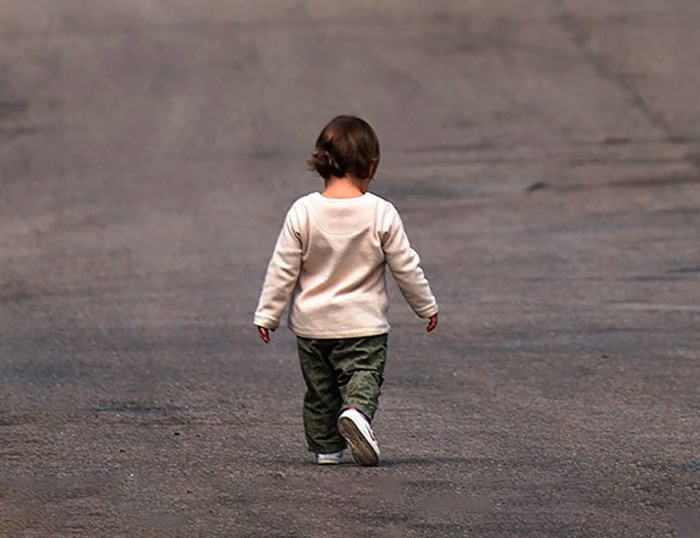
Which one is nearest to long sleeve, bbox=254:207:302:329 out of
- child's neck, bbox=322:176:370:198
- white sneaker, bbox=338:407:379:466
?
child's neck, bbox=322:176:370:198

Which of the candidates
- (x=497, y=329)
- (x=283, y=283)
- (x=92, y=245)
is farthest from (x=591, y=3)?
(x=283, y=283)

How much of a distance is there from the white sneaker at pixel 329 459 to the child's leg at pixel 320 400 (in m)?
0.02

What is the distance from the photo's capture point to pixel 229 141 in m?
18.8

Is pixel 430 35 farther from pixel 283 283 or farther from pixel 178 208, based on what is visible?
pixel 283 283

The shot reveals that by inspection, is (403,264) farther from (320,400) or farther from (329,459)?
(329,459)

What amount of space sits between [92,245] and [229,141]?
5.44m

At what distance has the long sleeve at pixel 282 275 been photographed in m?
6.91

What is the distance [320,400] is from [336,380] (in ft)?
0.31

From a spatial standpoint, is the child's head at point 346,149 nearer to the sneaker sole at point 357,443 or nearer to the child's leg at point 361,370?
the child's leg at point 361,370

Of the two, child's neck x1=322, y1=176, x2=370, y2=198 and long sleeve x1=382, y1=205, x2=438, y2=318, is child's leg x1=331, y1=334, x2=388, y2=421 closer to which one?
long sleeve x1=382, y1=205, x2=438, y2=318

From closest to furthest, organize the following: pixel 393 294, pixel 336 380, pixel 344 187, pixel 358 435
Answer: pixel 358 435
pixel 344 187
pixel 336 380
pixel 393 294

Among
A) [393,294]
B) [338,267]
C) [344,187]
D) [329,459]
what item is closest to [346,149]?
[344,187]

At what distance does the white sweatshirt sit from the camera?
6.89 m

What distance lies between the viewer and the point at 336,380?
23.3 ft
